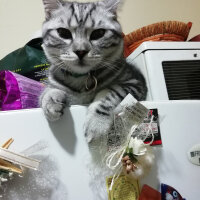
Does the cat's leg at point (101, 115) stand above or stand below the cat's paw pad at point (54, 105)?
below

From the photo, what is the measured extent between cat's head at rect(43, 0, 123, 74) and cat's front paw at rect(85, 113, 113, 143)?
198 millimetres

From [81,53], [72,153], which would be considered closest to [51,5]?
[81,53]

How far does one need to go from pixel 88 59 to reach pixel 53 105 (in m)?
0.19

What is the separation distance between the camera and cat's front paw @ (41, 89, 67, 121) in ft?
1.85

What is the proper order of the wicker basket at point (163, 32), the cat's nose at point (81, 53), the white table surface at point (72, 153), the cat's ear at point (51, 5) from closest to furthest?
the white table surface at point (72, 153) → the cat's nose at point (81, 53) → the cat's ear at point (51, 5) → the wicker basket at point (163, 32)

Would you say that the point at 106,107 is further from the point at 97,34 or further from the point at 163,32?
the point at 163,32

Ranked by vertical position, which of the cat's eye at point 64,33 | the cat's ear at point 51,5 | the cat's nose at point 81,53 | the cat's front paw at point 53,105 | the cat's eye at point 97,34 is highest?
the cat's ear at point 51,5

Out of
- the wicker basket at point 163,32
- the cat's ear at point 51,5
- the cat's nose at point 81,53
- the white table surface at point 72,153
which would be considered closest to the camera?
the white table surface at point 72,153

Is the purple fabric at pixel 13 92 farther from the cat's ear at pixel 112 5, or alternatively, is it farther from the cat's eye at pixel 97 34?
the cat's ear at pixel 112 5

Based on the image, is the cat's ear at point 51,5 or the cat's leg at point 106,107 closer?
the cat's leg at point 106,107

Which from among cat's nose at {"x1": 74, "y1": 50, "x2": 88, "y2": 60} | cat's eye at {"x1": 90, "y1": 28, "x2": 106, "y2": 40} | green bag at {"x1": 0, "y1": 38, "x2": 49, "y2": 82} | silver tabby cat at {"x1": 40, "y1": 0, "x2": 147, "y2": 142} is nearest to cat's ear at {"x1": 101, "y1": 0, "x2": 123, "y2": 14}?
silver tabby cat at {"x1": 40, "y1": 0, "x2": 147, "y2": 142}

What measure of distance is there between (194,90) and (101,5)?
1.65ft

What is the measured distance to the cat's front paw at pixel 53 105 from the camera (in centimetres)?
56

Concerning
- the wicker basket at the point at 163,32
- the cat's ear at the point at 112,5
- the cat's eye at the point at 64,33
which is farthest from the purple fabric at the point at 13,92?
the wicker basket at the point at 163,32
